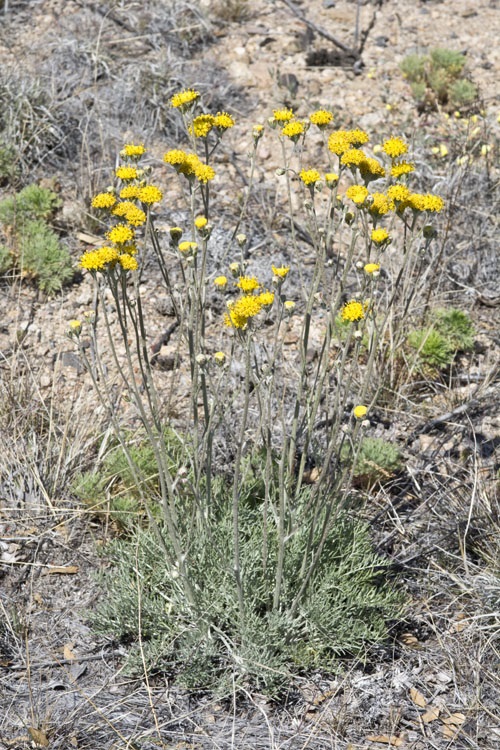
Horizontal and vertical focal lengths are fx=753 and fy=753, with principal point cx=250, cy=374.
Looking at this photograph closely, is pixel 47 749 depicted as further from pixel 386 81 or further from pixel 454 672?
pixel 386 81

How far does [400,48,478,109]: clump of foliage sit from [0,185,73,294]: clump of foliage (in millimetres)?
3114

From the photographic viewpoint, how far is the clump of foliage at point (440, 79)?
5.91 m

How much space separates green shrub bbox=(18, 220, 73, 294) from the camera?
4.56 metres

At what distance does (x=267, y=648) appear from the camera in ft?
9.02

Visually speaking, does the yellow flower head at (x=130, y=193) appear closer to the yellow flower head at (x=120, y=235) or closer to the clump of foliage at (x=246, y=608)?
the yellow flower head at (x=120, y=235)

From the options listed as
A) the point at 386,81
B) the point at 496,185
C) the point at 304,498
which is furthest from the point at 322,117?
the point at 386,81

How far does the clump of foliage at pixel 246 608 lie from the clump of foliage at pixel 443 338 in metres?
1.37

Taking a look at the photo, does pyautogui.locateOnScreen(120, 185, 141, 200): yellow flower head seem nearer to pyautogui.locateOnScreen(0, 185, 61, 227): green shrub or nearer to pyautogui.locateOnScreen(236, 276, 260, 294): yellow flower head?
pyautogui.locateOnScreen(236, 276, 260, 294): yellow flower head

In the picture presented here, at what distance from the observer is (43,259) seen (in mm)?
4559

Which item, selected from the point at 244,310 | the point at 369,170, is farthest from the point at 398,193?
the point at 244,310

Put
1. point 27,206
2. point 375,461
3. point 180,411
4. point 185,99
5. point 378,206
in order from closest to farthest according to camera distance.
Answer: point 378,206, point 185,99, point 375,461, point 180,411, point 27,206

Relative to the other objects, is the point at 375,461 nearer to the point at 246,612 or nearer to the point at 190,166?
the point at 246,612

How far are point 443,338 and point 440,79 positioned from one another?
9.25 ft

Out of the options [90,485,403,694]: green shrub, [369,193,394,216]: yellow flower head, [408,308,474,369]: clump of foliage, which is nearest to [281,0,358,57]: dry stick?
[408,308,474,369]: clump of foliage
